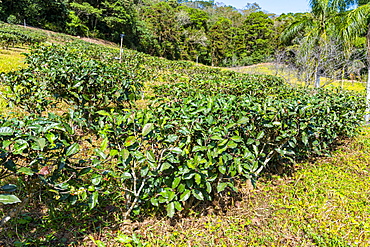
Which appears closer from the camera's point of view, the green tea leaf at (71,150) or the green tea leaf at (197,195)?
the green tea leaf at (71,150)

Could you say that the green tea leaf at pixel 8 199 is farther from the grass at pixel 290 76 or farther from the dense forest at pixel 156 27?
the dense forest at pixel 156 27

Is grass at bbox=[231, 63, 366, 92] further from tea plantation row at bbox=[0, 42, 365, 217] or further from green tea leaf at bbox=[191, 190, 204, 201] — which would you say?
green tea leaf at bbox=[191, 190, 204, 201]

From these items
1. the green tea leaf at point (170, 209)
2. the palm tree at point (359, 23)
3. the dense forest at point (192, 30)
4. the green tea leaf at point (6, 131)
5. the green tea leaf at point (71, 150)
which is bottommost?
the green tea leaf at point (170, 209)

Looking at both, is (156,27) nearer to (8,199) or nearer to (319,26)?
(319,26)

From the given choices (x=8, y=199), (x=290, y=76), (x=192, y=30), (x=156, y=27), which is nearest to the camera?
(x=8, y=199)

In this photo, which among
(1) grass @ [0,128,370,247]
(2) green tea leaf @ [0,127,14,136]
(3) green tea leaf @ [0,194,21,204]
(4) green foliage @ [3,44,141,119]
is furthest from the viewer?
(4) green foliage @ [3,44,141,119]

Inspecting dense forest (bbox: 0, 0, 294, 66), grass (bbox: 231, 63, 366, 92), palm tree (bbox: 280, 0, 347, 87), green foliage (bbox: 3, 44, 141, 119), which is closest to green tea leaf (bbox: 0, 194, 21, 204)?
green foliage (bbox: 3, 44, 141, 119)

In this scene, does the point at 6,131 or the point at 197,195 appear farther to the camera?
the point at 197,195

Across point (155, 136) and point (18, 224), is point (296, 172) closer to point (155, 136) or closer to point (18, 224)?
point (155, 136)

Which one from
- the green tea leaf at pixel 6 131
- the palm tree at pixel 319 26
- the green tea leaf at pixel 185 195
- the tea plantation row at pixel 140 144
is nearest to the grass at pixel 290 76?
the palm tree at pixel 319 26

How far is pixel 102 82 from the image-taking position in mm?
Answer: 2910

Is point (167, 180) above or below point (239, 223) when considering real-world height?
above

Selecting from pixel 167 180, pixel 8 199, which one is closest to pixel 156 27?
pixel 167 180

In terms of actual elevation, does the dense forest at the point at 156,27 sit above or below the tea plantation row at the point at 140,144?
above
